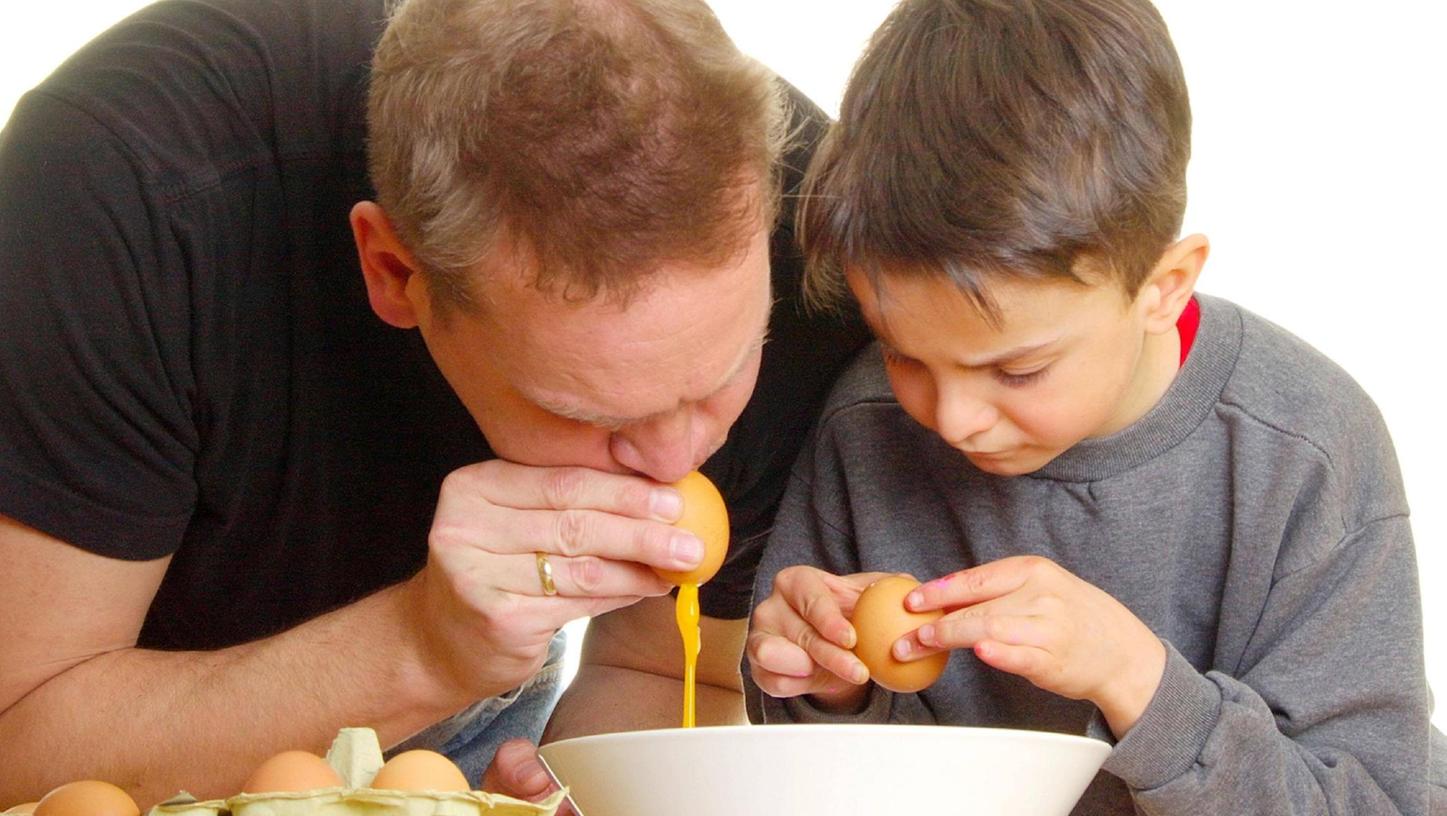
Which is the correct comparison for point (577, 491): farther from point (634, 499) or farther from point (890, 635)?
point (890, 635)

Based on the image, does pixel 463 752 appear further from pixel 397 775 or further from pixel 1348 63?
pixel 1348 63

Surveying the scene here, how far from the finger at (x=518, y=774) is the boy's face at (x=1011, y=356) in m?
0.44

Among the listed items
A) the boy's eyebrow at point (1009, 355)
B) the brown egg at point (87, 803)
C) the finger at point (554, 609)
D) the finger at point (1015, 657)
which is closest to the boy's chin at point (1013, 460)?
the boy's eyebrow at point (1009, 355)

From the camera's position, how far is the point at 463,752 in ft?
6.28

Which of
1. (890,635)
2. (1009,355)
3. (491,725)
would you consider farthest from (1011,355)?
(491,725)

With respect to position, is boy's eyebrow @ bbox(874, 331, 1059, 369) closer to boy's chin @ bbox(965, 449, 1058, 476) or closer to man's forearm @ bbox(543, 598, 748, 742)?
boy's chin @ bbox(965, 449, 1058, 476)

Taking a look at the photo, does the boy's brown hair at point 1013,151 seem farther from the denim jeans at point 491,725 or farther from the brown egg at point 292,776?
the denim jeans at point 491,725

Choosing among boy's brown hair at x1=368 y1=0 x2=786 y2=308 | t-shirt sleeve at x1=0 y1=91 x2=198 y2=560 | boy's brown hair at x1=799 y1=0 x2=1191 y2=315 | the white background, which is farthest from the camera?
the white background

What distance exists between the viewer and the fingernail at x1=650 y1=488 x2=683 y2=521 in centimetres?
127

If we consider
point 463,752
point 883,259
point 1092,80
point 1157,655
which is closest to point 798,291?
point 883,259

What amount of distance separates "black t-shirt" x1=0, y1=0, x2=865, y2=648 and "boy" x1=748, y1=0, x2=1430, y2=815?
242 millimetres

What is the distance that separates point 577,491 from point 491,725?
745 mm

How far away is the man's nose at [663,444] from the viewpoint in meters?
1.26

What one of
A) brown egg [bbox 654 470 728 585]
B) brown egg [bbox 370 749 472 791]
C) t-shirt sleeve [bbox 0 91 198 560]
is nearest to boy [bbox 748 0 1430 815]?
brown egg [bbox 654 470 728 585]
